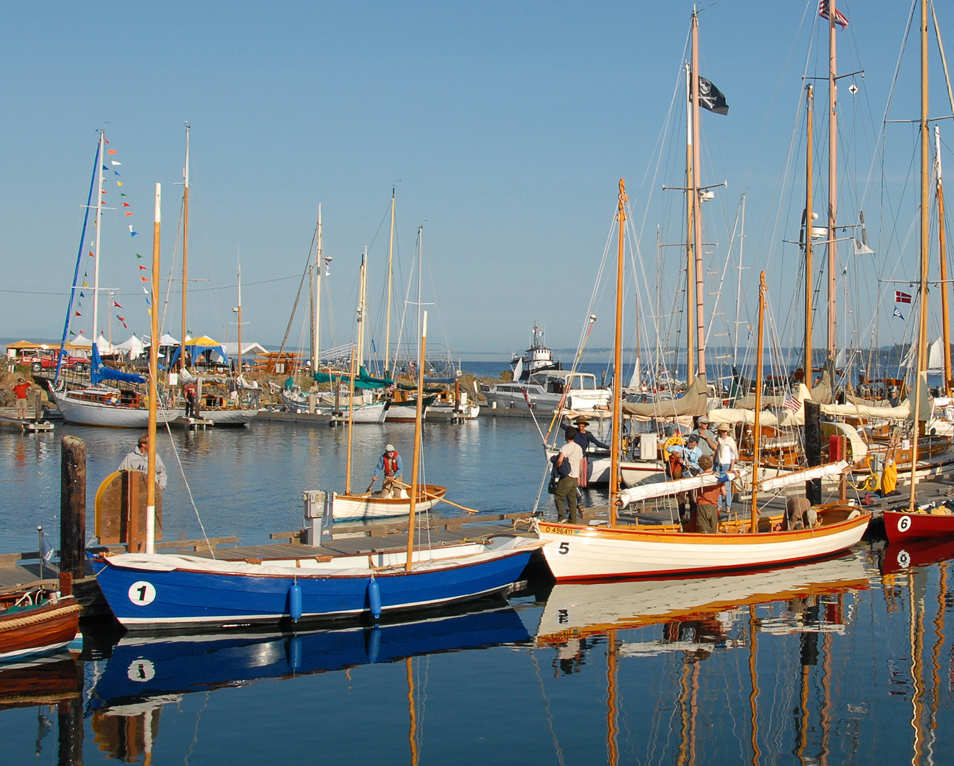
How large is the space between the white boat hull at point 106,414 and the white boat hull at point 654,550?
1602 inches

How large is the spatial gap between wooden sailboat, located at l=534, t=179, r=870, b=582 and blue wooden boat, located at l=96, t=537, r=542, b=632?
49.0 inches

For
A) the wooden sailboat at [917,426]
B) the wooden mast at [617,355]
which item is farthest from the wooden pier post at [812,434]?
the wooden mast at [617,355]

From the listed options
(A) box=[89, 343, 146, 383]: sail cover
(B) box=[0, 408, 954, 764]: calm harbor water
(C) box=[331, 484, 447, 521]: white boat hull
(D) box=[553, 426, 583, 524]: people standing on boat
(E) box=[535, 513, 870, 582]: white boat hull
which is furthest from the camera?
(A) box=[89, 343, 146, 383]: sail cover

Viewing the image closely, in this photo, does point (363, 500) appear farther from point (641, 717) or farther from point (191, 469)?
point (191, 469)

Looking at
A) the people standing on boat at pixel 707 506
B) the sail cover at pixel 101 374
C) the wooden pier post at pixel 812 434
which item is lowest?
the people standing on boat at pixel 707 506

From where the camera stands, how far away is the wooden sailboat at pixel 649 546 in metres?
19.4

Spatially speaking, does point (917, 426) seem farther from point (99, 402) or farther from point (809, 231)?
point (99, 402)

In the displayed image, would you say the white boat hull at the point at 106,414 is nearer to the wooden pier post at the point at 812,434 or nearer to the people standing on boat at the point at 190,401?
the people standing on boat at the point at 190,401

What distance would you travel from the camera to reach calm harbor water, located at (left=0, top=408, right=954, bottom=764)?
1185cm

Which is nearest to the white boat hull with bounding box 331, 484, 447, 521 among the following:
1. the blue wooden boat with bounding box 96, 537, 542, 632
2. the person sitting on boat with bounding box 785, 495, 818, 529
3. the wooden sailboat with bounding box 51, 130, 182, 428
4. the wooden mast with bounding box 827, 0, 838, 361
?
the blue wooden boat with bounding box 96, 537, 542, 632

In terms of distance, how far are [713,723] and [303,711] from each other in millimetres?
5409

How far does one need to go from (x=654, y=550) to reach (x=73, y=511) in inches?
440

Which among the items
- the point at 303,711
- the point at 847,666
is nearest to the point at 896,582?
the point at 847,666

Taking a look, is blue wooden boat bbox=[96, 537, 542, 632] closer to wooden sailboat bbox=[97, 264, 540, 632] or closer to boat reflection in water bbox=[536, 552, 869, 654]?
wooden sailboat bbox=[97, 264, 540, 632]
